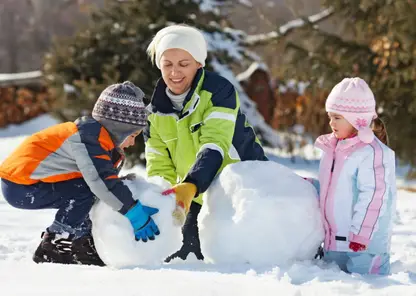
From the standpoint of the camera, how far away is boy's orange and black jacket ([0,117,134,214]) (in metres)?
3.04

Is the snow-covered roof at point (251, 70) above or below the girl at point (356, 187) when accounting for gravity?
below

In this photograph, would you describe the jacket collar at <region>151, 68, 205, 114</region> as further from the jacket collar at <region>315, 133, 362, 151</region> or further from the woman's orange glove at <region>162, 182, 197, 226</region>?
the jacket collar at <region>315, 133, 362, 151</region>

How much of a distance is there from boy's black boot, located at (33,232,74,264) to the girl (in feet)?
4.72

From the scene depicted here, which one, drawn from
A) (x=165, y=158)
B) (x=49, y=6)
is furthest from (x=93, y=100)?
(x=49, y=6)

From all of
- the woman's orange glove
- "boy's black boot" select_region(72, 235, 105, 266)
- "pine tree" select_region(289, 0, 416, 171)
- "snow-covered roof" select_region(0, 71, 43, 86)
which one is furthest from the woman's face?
"snow-covered roof" select_region(0, 71, 43, 86)

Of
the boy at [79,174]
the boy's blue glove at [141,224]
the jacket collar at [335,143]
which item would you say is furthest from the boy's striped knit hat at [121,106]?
the jacket collar at [335,143]

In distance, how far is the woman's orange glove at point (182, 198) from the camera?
3.01 metres

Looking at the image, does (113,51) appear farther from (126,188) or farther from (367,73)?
(126,188)

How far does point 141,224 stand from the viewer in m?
2.93

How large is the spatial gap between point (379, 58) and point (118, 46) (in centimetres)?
401

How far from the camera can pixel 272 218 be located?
304cm

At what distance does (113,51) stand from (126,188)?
716 cm

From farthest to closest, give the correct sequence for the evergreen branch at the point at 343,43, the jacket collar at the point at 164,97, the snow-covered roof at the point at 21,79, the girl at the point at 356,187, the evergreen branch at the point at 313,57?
the snow-covered roof at the point at 21,79, the evergreen branch at the point at 343,43, the evergreen branch at the point at 313,57, the jacket collar at the point at 164,97, the girl at the point at 356,187

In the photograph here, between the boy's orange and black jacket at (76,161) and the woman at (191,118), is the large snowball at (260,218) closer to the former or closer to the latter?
the woman at (191,118)
